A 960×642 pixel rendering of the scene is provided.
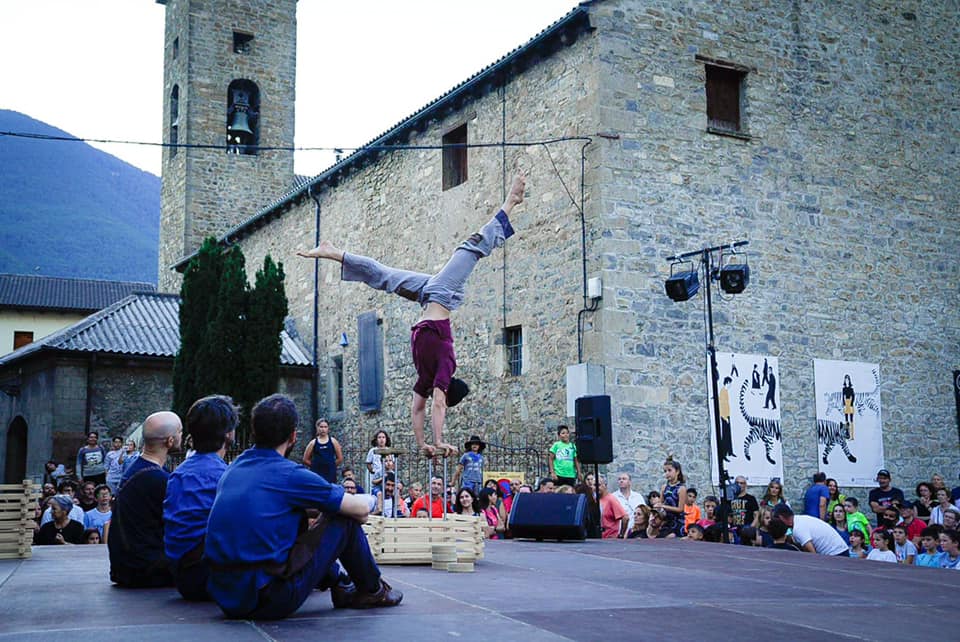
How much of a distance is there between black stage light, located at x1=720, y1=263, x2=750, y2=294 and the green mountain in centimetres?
9442

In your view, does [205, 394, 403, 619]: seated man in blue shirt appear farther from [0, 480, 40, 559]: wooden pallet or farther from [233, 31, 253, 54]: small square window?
[233, 31, 253, 54]: small square window

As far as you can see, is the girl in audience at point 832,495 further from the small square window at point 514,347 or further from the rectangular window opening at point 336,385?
the rectangular window opening at point 336,385

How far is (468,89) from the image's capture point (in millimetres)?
17984

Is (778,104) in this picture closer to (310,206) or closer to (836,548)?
(836,548)

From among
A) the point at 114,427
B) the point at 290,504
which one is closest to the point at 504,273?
the point at 114,427

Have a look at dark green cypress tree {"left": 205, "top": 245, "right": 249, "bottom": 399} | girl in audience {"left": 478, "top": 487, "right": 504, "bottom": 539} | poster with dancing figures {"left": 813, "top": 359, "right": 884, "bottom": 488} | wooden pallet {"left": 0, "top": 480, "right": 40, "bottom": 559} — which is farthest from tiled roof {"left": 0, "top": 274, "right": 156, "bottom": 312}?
wooden pallet {"left": 0, "top": 480, "right": 40, "bottom": 559}

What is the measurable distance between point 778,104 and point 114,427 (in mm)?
14122

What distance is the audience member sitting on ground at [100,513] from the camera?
12.2m

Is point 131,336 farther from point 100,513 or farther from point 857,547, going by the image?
point 857,547

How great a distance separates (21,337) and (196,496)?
4283 centimetres

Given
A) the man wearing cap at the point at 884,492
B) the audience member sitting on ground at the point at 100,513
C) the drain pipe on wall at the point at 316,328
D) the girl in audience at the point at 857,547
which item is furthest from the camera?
the drain pipe on wall at the point at 316,328

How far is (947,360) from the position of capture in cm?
1788

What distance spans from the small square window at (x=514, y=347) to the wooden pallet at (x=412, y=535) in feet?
29.2

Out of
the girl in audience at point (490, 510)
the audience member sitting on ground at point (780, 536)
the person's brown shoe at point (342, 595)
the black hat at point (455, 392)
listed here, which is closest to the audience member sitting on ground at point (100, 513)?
the girl in audience at point (490, 510)
